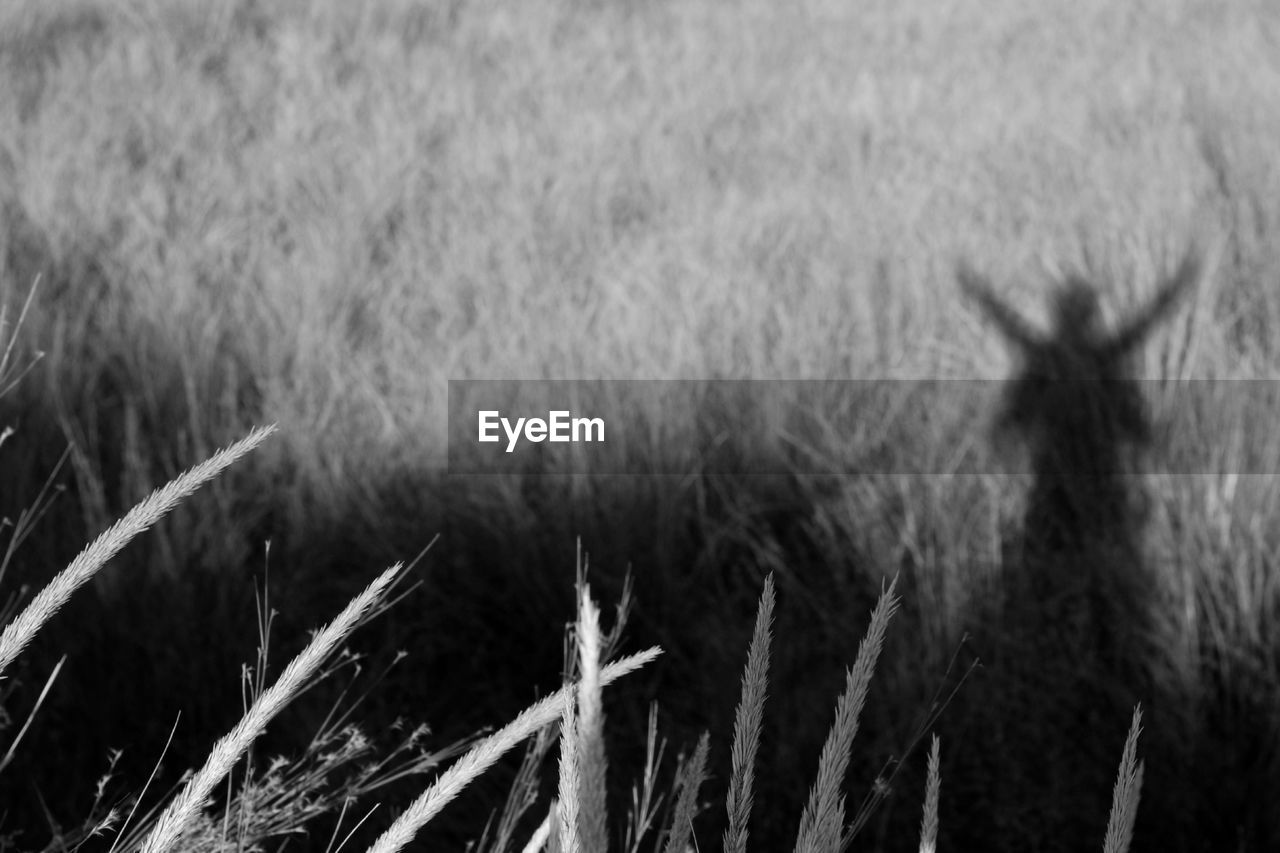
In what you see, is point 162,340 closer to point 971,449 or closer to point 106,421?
point 106,421

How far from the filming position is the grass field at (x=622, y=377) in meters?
1.44

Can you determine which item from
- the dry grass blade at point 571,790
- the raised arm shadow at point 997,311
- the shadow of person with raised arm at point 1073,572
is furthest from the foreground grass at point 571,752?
the raised arm shadow at point 997,311

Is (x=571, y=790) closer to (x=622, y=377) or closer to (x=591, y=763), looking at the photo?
(x=591, y=763)

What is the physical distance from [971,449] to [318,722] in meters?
1.12

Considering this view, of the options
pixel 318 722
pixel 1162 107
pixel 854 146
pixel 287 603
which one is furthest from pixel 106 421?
pixel 1162 107

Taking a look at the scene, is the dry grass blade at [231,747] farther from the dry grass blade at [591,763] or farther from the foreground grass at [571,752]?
the dry grass blade at [591,763]

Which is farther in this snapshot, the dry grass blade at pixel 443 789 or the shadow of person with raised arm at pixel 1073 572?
the shadow of person with raised arm at pixel 1073 572

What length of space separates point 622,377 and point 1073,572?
82 centimetres

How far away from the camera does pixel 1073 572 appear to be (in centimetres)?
167

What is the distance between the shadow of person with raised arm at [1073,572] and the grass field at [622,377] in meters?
0.01

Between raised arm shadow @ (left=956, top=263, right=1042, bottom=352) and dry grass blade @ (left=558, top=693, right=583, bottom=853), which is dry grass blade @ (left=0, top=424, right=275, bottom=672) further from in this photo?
raised arm shadow @ (left=956, top=263, right=1042, bottom=352)

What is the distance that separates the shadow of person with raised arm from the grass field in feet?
0.04

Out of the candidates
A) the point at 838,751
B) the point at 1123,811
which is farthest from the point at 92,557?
the point at 1123,811

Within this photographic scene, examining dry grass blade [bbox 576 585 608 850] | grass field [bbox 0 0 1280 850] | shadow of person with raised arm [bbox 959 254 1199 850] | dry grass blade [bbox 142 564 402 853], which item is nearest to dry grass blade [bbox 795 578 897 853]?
dry grass blade [bbox 576 585 608 850]
